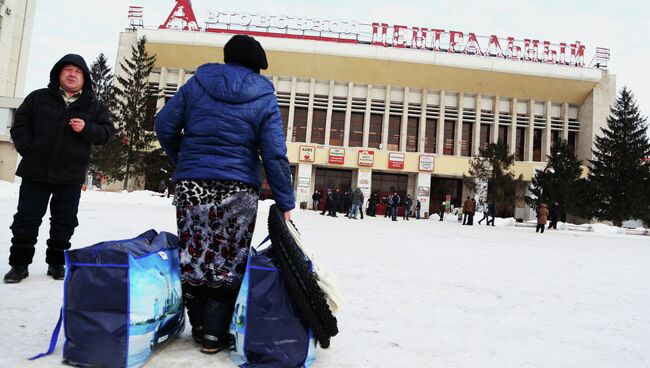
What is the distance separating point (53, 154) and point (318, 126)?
3149 centimetres

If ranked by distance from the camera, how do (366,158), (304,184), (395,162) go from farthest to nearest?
1. (395,162)
2. (366,158)
3. (304,184)

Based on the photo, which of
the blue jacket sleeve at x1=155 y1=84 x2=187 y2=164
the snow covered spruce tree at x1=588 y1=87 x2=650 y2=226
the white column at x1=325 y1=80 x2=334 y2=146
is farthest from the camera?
the white column at x1=325 y1=80 x2=334 y2=146

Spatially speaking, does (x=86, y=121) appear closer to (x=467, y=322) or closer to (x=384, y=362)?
(x=384, y=362)

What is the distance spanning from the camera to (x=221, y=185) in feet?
6.38

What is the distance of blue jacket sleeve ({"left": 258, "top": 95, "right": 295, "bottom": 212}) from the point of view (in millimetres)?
1934

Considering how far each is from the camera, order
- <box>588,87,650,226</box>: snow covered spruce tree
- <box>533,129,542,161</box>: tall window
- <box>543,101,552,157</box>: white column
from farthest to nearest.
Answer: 1. <box>533,129,542,161</box>: tall window
2. <box>543,101,552,157</box>: white column
3. <box>588,87,650,226</box>: snow covered spruce tree

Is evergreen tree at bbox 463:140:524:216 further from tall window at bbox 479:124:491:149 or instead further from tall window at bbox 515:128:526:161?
tall window at bbox 515:128:526:161

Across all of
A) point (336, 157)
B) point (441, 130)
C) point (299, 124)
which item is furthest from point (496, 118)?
point (299, 124)

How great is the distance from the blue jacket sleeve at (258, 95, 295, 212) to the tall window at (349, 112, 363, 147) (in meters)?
32.2

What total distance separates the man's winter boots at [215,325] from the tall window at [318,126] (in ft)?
105

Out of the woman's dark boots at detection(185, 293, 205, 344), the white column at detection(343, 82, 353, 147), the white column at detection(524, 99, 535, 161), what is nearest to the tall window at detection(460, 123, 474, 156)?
the white column at detection(524, 99, 535, 161)

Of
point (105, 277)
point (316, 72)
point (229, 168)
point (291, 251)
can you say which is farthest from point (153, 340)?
point (316, 72)

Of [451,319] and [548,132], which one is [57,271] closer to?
[451,319]

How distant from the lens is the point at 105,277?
1.64 m
